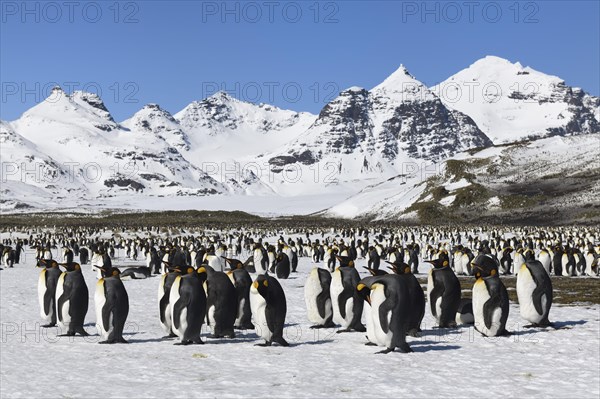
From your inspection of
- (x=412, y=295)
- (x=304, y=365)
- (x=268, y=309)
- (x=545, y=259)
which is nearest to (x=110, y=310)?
(x=268, y=309)

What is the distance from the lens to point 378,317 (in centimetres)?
920

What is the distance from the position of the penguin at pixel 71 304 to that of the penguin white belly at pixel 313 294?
3.79 metres

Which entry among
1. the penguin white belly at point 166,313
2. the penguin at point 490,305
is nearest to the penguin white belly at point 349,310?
the penguin at point 490,305

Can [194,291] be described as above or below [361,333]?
above

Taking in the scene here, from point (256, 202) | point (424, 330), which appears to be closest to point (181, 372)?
point (424, 330)

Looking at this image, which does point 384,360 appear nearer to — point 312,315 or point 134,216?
point 312,315

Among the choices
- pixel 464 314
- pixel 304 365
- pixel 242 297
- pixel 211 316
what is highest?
pixel 242 297

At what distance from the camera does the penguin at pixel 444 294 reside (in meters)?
11.4

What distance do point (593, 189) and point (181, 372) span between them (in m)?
82.0

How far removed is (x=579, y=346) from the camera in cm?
992

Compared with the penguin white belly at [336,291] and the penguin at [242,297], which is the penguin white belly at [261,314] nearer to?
the penguin at [242,297]

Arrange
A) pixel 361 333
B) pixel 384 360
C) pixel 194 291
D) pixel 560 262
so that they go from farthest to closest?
pixel 560 262, pixel 361 333, pixel 194 291, pixel 384 360

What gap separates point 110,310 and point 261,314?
233 centimetres

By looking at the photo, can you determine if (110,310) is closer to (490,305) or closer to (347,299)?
(347,299)
